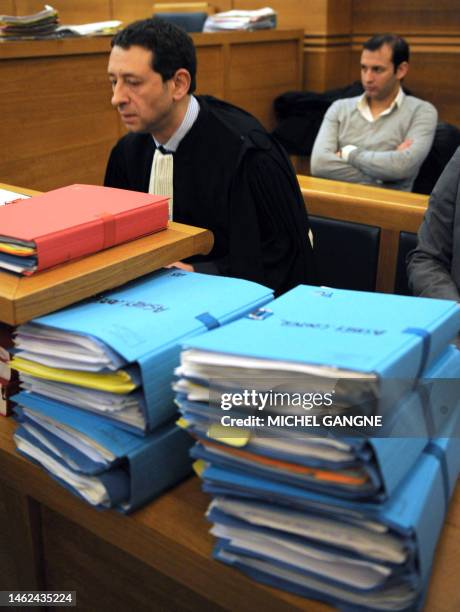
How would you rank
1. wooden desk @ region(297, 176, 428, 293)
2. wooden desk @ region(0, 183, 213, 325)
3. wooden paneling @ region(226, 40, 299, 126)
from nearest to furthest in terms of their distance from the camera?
wooden desk @ region(0, 183, 213, 325), wooden desk @ region(297, 176, 428, 293), wooden paneling @ region(226, 40, 299, 126)

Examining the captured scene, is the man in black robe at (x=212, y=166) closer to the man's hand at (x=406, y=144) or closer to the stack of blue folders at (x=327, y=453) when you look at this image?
the stack of blue folders at (x=327, y=453)

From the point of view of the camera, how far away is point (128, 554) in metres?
1.14

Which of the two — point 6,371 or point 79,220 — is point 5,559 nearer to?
point 6,371

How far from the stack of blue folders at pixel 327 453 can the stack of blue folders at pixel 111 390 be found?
0.11 meters

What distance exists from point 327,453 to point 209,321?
0.33 metres

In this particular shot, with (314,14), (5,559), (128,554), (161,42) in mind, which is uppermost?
(314,14)

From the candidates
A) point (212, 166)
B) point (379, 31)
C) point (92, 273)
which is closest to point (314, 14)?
point (379, 31)

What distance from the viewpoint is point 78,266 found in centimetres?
113

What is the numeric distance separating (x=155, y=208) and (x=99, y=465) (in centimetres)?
48

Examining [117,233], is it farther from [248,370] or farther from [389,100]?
[389,100]

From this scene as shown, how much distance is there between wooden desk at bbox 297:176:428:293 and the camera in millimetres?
2180

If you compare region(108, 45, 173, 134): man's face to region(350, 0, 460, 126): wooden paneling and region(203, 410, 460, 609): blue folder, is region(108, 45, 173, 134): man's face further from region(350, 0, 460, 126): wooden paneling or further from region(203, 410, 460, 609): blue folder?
region(350, 0, 460, 126): wooden paneling

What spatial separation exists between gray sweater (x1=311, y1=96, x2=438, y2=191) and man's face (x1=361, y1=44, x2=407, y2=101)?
0.38 ft

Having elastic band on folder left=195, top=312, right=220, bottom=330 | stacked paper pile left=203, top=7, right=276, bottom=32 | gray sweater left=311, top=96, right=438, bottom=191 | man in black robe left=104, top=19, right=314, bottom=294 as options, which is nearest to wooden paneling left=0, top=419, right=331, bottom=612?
elastic band on folder left=195, top=312, right=220, bottom=330
